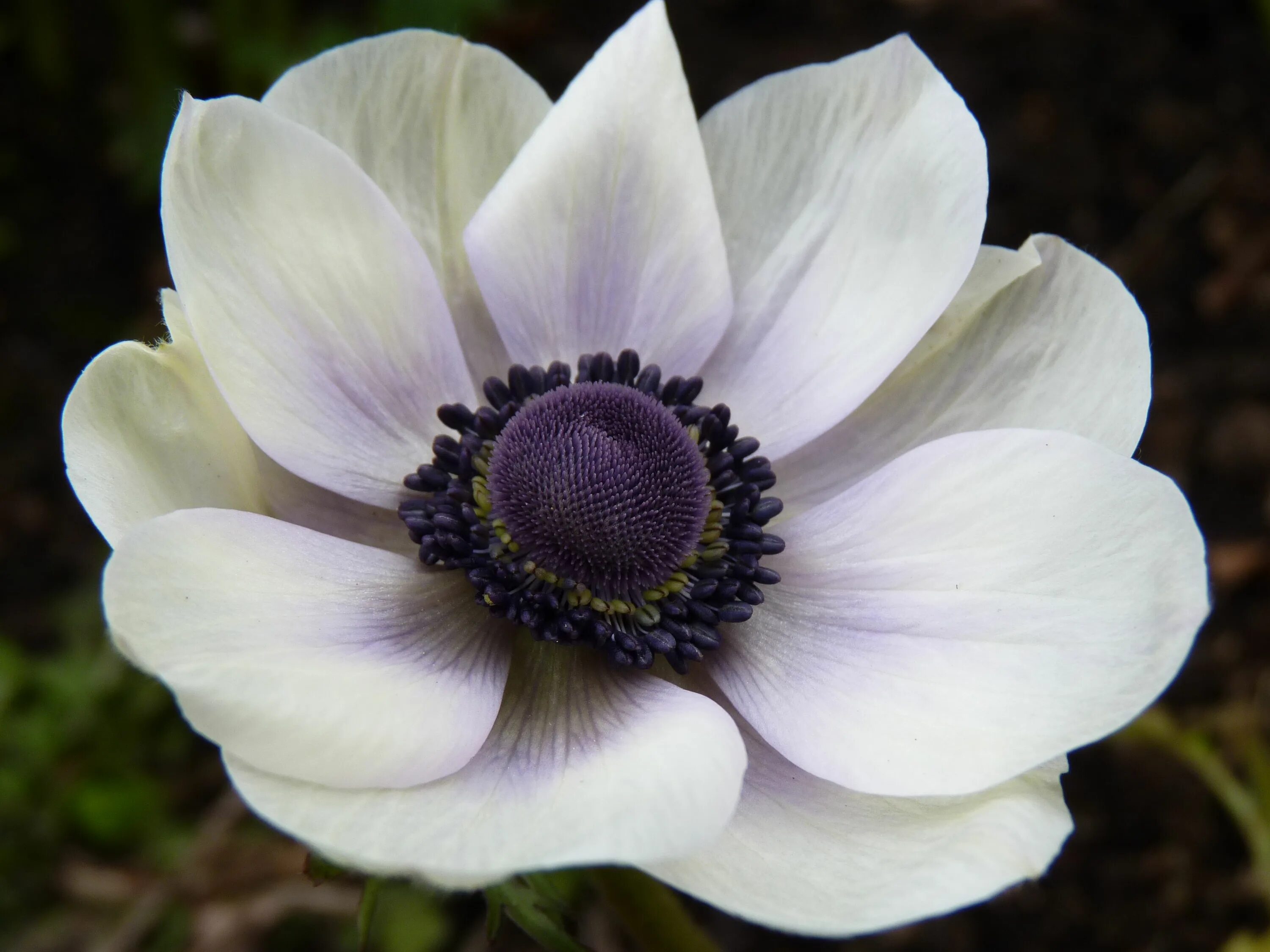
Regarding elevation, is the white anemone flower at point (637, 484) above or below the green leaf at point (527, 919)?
above

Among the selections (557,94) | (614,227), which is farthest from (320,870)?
(557,94)

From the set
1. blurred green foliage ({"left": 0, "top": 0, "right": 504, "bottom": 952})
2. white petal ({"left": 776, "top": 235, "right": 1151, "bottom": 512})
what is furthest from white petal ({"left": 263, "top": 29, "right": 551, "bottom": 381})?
blurred green foliage ({"left": 0, "top": 0, "right": 504, "bottom": 952})

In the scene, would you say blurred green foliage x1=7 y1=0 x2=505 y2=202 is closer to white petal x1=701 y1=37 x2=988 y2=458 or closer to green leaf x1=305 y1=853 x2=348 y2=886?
white petal x1=701 y1=37 x2=988 y2=458

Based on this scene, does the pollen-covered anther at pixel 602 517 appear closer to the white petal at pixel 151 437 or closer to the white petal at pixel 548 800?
the white petal at pixel 548 800

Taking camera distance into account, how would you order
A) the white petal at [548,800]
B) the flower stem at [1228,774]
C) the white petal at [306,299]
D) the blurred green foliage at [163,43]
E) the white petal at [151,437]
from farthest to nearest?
1. the blurred green foliage at [163,43]
2. the flower stem at [1228,774]
3. the white petal at [306,299]
4. the white petal at [151,437]
5. the white petal at [548,800]

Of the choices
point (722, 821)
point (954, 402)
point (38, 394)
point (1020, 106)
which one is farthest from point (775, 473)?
point (38, 394)

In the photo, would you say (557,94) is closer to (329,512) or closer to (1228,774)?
(329,512)

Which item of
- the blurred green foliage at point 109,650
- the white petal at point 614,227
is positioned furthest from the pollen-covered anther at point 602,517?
the blurred green foliage at point 109,650
